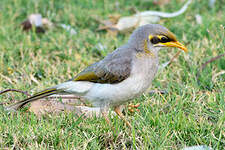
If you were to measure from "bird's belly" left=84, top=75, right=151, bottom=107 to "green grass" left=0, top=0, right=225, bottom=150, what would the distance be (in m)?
0.21

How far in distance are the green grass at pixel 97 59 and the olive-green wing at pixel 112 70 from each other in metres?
0.45

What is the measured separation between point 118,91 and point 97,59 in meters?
1.83

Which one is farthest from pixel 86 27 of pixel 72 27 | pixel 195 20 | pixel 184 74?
pixel 184 74

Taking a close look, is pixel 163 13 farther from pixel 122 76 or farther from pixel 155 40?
pixel 122 76

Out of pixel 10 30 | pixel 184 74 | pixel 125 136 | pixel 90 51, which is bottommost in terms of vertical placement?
pixel 125 136

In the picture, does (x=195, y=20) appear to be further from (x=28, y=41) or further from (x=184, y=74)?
(x=28, y=41)

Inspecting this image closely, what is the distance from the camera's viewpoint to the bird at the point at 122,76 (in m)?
3.76

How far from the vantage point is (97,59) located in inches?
217

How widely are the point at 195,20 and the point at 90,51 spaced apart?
220 cm

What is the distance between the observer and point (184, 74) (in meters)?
4.83

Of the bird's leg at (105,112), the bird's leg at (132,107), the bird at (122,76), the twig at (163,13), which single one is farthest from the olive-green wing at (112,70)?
the twig at (163,13)

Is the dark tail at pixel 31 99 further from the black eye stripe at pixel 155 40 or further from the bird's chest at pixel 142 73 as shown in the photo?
the black eye stripe at pixel 155 40

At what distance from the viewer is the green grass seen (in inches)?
134

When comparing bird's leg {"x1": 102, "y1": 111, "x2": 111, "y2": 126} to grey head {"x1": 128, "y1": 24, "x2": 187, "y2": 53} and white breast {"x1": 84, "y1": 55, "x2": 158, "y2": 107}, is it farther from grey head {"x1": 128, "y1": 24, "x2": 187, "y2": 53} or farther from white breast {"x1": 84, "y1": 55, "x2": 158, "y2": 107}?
grey head {"x1": 128, "y1": 24, "x2": 187, "y2": 53}
